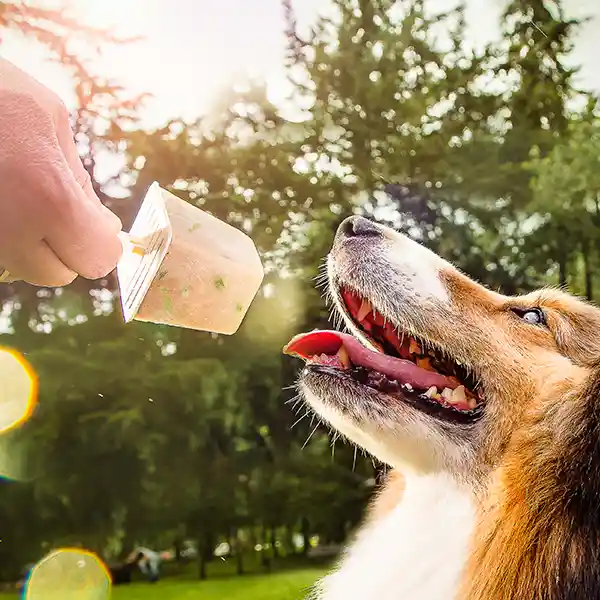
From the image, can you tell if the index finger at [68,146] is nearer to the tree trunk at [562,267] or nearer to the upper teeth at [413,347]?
the upper teeth at [413,347]

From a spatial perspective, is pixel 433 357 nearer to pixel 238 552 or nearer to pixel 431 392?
pixel 431 392

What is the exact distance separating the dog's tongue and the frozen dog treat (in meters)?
0.19

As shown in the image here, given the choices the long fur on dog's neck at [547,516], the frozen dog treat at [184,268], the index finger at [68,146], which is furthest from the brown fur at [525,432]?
the index finger at [68,146]

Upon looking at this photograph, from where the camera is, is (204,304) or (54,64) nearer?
(204,304)

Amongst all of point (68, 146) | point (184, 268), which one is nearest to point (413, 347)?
point (184, 268)

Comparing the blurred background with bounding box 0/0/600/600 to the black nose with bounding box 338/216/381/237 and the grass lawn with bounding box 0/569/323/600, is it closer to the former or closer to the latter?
the grass lawn with bounding box 0/569/323/600

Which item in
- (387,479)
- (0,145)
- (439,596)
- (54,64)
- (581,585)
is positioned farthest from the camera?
(54,64)

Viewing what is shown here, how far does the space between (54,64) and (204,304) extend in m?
2.04

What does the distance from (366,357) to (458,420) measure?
0.19 meters

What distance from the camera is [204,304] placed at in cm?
104

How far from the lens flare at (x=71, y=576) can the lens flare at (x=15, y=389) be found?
0.59 meters

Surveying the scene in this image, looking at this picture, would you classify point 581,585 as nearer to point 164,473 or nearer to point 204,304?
point 204,304

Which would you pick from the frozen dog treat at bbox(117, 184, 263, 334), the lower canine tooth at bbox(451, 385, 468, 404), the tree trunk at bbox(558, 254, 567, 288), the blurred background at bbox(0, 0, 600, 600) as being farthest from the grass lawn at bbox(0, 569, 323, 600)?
the frozen dog treat at bbox(117, 184, 263, 334)

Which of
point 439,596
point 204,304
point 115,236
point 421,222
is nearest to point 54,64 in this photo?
point 421,222
